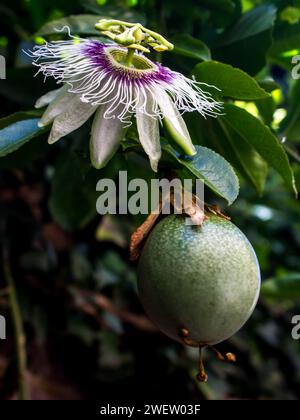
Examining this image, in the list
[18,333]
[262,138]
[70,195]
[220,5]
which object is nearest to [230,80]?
[262,138]

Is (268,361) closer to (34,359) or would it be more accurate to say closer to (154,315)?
(34,359)

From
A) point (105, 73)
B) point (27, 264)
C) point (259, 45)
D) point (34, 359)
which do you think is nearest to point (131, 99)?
point (105, 73)

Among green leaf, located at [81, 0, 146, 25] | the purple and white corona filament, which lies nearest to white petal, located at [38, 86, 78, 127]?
the purple and white corona filament

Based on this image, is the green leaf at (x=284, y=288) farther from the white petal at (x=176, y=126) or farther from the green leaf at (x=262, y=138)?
the white petal at (x=176, y=126)

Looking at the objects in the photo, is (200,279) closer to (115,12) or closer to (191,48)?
(191,48)

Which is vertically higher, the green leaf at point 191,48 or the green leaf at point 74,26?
the green leaf at point 74,26

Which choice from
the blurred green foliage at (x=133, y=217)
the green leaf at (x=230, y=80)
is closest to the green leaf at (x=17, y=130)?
the blurred green foliage at (x=133, y=217)

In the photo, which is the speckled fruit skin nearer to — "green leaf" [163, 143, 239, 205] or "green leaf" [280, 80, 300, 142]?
"green leaf" [163, 143, 239, 205]
